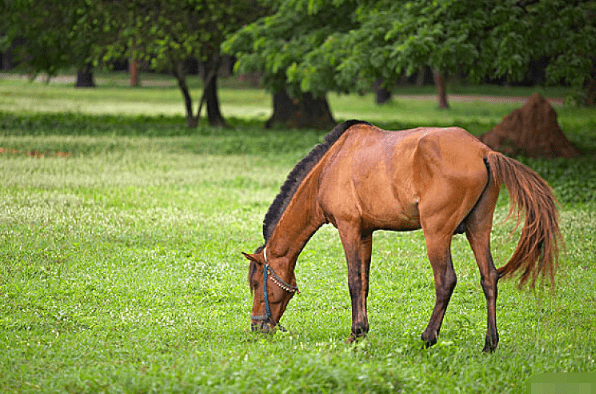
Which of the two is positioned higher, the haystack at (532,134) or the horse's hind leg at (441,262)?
the horse's hind leg at (441,262)

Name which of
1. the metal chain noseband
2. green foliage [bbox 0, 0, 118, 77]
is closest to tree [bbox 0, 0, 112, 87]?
green foliage [bbox 0, 0, 118, 77]

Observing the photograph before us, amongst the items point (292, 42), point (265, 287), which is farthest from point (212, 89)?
point (265, 287)

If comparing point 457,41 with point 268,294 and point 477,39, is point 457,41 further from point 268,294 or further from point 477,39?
point 268,294

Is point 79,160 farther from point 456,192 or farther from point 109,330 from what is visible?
point 456,192

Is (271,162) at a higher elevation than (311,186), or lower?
lower

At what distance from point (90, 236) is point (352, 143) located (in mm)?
5018

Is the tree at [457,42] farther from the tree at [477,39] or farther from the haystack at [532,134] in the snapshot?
the haystack at [532,134]

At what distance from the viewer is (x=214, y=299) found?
7.91 m

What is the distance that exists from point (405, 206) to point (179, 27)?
19.4 metres

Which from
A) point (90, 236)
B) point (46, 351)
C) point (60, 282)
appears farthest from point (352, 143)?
point (90, 236)

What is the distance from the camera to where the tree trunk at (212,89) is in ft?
83.1

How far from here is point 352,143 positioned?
21.4ft

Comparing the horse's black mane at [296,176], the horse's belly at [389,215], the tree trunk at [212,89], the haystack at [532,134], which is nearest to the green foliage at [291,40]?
the tree trunk at [212,89]

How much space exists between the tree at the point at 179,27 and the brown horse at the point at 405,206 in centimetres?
1785
